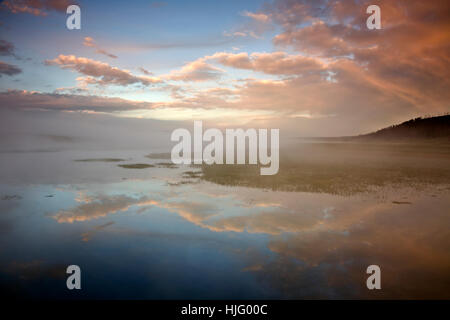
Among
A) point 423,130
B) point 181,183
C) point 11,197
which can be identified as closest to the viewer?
point 11,197

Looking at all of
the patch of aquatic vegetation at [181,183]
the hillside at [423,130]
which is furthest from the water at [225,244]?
the hillside at [423,130]

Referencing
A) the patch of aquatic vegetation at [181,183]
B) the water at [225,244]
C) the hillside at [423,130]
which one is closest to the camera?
the water at [225,244]

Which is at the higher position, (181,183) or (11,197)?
(181,183)

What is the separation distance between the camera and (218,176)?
33.2 m

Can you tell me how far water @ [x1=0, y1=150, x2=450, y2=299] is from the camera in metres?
9.23

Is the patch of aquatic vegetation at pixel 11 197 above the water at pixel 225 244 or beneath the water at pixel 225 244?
above

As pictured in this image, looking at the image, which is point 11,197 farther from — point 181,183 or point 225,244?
point 225,244

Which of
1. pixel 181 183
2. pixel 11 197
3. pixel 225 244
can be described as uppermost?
pixel 181 183

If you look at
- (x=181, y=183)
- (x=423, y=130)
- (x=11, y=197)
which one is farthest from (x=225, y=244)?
(x=423, y=130)

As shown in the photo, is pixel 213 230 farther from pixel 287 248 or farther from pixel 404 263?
pixel 404 263

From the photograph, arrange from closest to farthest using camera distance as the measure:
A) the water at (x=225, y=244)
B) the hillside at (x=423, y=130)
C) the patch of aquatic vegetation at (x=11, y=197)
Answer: the water at (x=225, y=244) < the patch of aquatic vegetation at (x=11, y=197) < the hillside at (x=423, y=130)

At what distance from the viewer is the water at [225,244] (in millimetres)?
9234

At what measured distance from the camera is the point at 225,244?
12984 mm

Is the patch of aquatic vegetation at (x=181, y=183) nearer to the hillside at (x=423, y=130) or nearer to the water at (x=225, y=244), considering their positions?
the water at (x=225, y=244)
